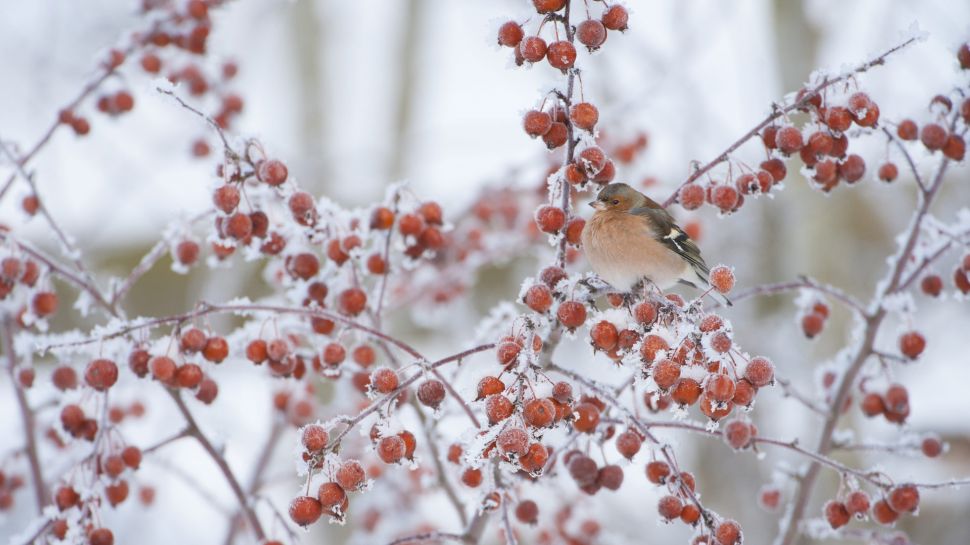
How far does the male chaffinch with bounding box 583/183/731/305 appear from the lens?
157cm

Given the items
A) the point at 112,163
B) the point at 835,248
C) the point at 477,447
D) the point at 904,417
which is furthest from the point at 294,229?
the point at 835,248

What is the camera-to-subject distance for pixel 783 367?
4.65 m

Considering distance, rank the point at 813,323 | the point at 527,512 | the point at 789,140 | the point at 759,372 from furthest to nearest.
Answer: the point at 813,323
the point at 527,512
the point at 789,140
the point at 759,372

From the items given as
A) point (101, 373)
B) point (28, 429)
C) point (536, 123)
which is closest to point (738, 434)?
point (536, 123)

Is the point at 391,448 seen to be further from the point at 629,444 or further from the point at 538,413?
the point at 629,444

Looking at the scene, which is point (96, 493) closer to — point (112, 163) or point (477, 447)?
point (477, 447)

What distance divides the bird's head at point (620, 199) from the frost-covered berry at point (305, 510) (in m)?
0.90

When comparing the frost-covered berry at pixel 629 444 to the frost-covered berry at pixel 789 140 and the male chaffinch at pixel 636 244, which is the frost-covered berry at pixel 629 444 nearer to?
the male chaffinch at pixel 636 244

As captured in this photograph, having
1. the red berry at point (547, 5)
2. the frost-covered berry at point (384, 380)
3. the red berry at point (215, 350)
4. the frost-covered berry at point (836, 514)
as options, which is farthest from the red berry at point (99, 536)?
the frost-covered berry at point (836, 514)

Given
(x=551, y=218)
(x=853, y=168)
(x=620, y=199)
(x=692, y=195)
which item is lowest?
(x=551, y=218)

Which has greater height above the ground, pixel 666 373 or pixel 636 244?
pixel 636 244

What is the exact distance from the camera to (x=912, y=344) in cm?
159

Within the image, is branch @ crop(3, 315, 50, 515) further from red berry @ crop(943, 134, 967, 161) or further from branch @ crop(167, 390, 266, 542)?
red berry @ crop(943, 134, 967, 161)

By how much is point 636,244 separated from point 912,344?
51cm
